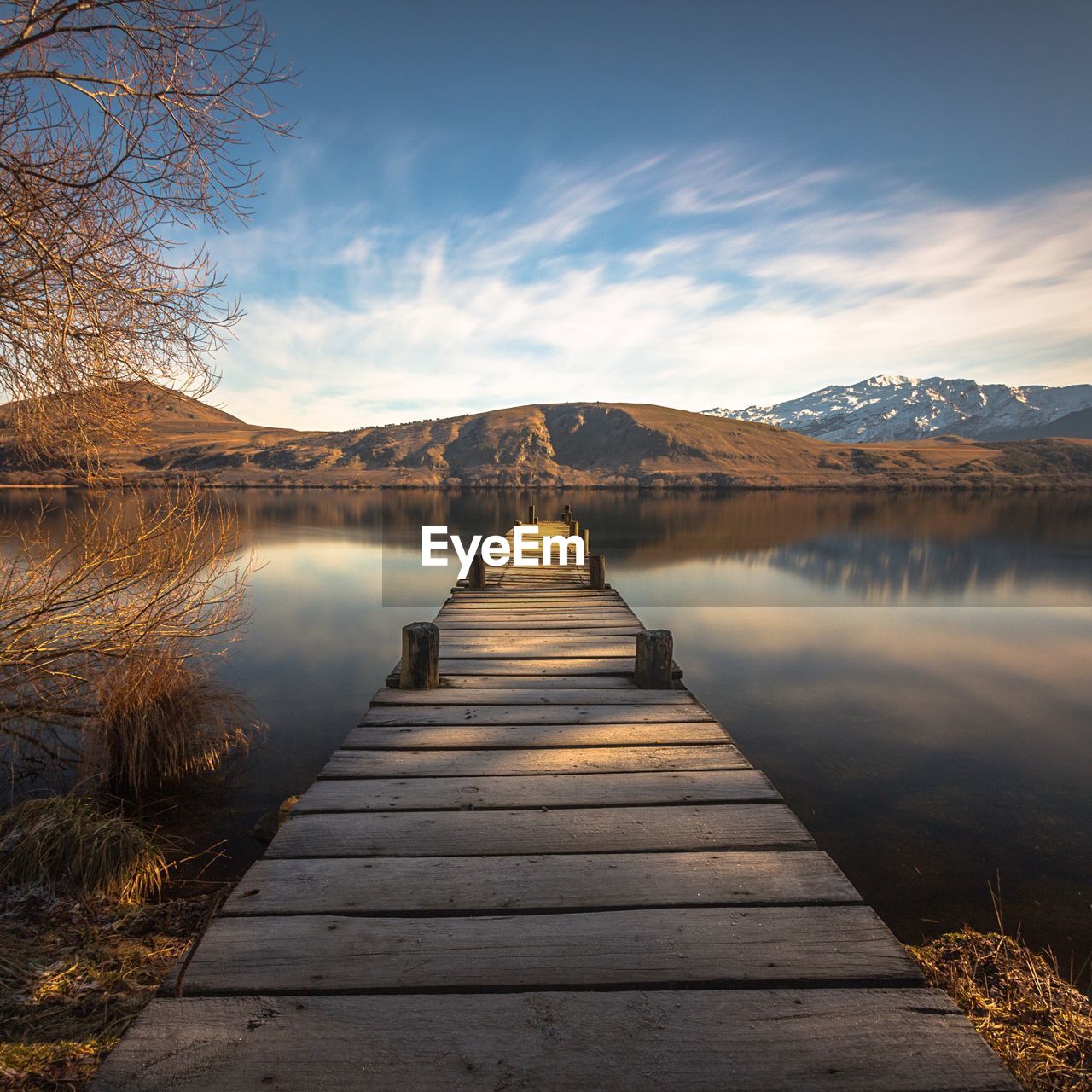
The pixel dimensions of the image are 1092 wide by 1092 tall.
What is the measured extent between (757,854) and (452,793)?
1.81 m

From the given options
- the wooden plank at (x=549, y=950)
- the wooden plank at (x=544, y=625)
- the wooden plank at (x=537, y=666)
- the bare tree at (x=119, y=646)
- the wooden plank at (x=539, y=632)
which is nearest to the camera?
the wooden plank at (x=549, y=950)

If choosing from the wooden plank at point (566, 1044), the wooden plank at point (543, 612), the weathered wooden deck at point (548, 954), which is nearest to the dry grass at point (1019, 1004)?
the weathered wooden deck at point (548, 954)

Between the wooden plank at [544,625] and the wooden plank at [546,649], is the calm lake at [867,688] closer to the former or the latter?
the wooden plank at [544,625]

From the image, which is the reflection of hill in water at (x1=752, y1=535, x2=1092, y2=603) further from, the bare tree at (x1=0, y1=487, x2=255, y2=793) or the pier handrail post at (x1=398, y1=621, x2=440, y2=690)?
the bare tree at (x1=0, y1=487, x2=255, y2=793)

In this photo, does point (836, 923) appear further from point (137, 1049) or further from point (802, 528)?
point (802, 528)

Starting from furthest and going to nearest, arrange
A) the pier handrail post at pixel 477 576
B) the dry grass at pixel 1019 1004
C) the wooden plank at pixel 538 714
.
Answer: the pier handrail post at pixel 477 576
the wooden plank at pixel 538 714
the dry grass at pixel 1019 1004

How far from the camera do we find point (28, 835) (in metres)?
4.57

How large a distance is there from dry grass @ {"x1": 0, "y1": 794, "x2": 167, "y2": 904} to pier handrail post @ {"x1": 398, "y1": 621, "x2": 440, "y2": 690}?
2.41 meters

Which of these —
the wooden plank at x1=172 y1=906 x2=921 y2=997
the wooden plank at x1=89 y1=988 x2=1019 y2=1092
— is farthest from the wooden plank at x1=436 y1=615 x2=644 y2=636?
the wooden plank at x1=89 y1=988 x2=1019 y2=1092

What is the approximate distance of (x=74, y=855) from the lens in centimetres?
464

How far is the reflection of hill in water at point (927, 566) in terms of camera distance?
22442 millimetres

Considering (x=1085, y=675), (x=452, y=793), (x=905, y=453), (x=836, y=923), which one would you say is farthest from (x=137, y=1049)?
(x=905, y=453)

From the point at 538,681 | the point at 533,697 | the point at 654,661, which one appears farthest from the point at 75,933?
the point at 654,661

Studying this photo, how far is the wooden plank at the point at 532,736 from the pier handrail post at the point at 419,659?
2.99ft
